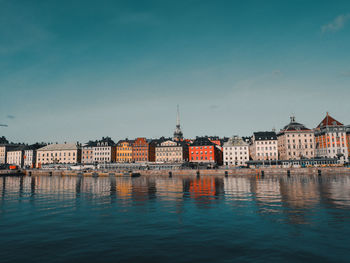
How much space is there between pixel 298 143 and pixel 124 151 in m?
97.0

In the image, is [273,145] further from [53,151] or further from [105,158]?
[53,151]

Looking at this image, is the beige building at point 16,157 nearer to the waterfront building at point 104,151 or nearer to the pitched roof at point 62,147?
the pitched roof at point 62,147

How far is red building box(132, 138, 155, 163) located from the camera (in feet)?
495

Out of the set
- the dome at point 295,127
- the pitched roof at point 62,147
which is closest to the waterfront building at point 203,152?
the dome at point 295,127

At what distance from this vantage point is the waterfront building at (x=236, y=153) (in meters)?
140

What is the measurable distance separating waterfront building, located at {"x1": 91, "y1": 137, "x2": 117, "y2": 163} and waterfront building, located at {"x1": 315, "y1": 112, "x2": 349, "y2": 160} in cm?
11462

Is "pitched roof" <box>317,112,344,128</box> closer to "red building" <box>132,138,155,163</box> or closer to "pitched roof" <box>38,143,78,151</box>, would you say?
"red building" <box>132,138,155,163</box>

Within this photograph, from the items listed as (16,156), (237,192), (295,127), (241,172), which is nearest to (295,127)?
(295,127)

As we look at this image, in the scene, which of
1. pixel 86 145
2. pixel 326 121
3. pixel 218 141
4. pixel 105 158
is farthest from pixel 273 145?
pixel 86 145

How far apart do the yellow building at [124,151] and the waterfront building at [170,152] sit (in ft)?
55.0

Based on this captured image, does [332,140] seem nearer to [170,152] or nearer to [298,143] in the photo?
[298,143]

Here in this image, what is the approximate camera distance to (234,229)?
21906 millimetres

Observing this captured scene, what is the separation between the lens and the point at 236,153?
463 feet

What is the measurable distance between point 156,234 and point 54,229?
9.35 meters
